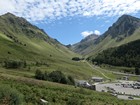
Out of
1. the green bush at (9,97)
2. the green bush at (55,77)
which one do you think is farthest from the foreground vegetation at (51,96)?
the green bush at (55,77)

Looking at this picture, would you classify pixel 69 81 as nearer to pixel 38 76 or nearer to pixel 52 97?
pixel 38 76

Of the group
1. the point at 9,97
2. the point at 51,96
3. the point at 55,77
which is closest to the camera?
the point at 9,97

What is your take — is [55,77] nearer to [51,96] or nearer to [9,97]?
[51,96]

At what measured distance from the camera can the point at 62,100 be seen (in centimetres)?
7162

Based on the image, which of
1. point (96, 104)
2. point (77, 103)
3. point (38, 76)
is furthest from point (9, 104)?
point (38, 76)

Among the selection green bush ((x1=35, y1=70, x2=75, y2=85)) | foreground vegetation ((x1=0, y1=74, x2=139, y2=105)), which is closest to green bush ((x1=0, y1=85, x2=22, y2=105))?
foreground vegetation ((x1=0, y1=74, x2=139, y2=105))

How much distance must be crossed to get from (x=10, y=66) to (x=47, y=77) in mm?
38862

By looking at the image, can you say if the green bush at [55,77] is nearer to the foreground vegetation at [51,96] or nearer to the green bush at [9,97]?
the foreground vegetation at [51,96]

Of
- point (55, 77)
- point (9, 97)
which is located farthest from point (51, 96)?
point (55, 77)

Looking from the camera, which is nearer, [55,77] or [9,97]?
[9,97]

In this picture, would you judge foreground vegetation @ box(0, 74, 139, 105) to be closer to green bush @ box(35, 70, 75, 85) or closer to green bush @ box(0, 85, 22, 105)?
green bush @ box(0, 85, 22, 105)

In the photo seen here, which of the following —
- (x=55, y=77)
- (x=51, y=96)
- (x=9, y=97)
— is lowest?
(x=9, y=97)

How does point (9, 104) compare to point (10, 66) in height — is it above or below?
below

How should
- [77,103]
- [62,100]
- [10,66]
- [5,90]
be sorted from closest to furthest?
[5,90] < [77,103] < [62,100] < [10,66]
